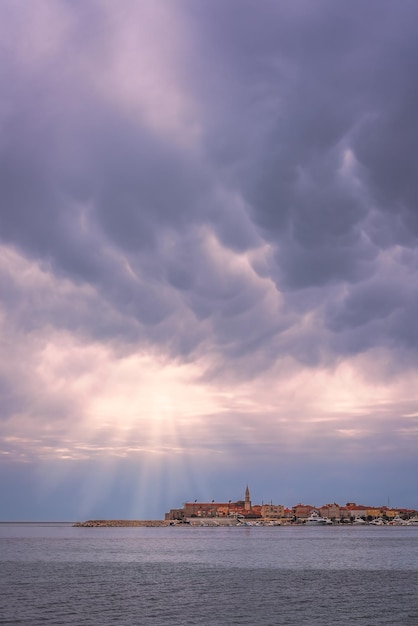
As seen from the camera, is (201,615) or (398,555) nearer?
(201,615)

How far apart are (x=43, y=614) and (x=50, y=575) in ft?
94.3

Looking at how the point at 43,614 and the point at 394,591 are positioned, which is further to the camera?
the point at 394,591

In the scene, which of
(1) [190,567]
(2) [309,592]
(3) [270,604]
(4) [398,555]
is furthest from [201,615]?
(4) [398,555]

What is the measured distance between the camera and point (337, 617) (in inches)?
1746

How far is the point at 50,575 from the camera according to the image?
71812 mm

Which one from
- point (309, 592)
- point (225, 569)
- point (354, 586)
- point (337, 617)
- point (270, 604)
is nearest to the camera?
point (337, 617)

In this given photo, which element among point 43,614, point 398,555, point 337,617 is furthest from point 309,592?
point 398,555

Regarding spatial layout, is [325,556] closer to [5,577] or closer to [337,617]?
[5,577]

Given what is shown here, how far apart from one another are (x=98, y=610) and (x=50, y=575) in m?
27.6

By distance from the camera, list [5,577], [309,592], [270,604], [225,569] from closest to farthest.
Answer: [270,604], [309,592], [5,577], [225,569]

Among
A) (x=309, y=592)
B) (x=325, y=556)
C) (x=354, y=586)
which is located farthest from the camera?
(x=325, y=556)

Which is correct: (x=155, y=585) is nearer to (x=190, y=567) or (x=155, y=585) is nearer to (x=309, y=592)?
(x=309, y=592)

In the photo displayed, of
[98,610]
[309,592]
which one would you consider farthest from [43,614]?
[309,592]

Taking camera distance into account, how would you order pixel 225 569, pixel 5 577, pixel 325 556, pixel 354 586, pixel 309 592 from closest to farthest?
pixel 309 592
pixel 354 586
pixel 5 577
pixel 225 569
pixel 325 556
